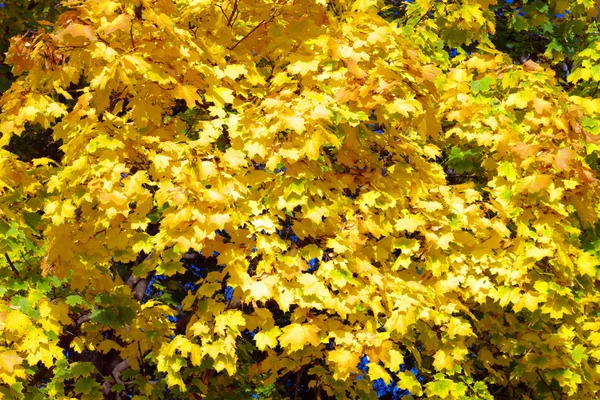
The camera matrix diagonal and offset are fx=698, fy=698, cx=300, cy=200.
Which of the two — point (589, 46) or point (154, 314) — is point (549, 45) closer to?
point (589, 46)

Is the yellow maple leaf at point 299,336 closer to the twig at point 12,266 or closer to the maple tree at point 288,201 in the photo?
the maple tree at point 288,201

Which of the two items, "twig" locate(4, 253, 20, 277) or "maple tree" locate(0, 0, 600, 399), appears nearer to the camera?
"maple tree" locate(0, 0, 600, 399)

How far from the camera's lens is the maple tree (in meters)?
5.19

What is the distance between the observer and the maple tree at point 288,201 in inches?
204

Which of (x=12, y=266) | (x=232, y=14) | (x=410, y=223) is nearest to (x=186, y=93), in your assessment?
(x=232, y=14)

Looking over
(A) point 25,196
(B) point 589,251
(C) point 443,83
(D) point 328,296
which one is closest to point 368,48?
(D) point 328,296

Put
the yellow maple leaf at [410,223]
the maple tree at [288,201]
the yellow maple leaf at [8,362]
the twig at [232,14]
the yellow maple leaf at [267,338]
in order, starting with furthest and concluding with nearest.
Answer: the yellow maple leaf at [410,223] < the twig at [232,14] < the yellow maple leaf at [267,338] < the maple tree at [288,201] < the yellow maple leaf at [8,362]

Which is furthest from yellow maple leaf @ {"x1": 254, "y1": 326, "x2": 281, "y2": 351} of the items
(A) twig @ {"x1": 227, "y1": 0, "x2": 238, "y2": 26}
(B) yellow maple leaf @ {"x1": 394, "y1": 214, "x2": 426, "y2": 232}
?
(A) twig @ {"x1": 227, "y1": 0, "x2": 238, "y2": 26}

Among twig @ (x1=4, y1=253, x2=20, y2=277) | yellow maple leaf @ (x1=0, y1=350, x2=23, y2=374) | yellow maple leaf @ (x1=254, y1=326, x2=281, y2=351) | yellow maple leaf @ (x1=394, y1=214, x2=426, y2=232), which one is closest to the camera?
yellow maple leaf @ (x1=0, y1=350, x2=23, y2=374)

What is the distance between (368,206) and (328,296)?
3.48 feet

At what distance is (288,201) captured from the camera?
5297 millimetres

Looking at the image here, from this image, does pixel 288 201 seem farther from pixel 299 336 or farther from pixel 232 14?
pixel 232 14

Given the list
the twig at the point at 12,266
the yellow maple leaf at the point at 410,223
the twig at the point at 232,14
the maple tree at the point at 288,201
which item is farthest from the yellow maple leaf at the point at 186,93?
A: the twig at the point at 12,266

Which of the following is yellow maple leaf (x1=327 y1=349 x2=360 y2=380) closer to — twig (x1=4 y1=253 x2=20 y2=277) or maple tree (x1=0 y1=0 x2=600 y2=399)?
maple tree (x1=0 y1=0 x2=600 y2=399)
